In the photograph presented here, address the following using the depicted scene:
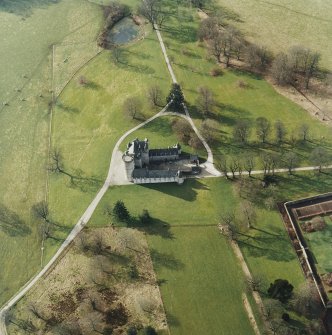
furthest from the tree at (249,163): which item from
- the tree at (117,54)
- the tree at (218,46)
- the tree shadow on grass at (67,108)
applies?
the tree at (117,54)

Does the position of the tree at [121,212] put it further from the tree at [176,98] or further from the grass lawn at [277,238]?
the tree at [176,98]

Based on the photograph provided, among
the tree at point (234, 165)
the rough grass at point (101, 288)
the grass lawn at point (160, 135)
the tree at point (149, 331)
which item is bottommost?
the rough grass at point (101, 288)

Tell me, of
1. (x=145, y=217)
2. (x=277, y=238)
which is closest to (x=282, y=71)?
(x=277, y=238)

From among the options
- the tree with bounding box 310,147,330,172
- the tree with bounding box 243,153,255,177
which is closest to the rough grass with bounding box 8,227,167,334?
the tree with bounding box 243,153,255,177

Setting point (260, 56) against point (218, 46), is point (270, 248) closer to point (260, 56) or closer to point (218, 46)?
point (260, 56)

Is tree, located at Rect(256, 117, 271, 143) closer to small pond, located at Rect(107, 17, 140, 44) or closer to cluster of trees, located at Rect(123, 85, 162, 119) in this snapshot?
cluster of trees, located at Rect(123, 85, 162, 119)

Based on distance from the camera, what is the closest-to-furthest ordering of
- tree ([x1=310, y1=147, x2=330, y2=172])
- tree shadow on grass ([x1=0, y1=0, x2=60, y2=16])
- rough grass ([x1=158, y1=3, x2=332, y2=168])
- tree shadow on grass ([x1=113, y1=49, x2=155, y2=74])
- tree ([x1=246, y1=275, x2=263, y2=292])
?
1. tree ([x1=246, y1=275, x2=263, y2=292])
2. tree ([x1=310, y1=147, x2=330, y2=172])
3. rough grass ([x1=158, y1=3, x2=332, y2=168])
4. tree shadow on grass ([x1=113, y1=49, x2=155, y2=74])
5. tree shadow on grass ([x1=0, y1=0, x2=60, y2=16])

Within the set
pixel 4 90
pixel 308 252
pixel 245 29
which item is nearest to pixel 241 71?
pixel 245 29
